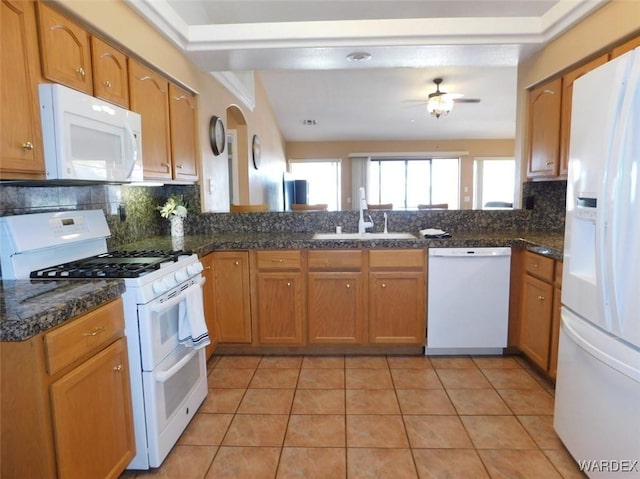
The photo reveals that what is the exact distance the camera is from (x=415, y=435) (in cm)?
198

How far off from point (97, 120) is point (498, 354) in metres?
2.92

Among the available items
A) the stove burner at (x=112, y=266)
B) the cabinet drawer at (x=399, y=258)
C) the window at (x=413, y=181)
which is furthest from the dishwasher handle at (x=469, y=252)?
the window at (x=413, y=181)

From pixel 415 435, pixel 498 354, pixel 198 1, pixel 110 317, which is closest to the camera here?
pixel 110 317

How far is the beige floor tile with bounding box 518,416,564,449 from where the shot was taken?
1.89 meters

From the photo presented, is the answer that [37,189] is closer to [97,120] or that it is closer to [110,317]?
[97,120]

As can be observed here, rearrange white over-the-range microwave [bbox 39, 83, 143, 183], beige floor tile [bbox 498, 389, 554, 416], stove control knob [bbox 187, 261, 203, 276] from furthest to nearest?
beige floor tile [bbox 498, 389, 554, 416] < stove control knob [bbox 187, 261, 203, 276] < white over-the-range microwave [bbox 39, 83, 143, 183]

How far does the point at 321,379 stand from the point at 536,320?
1.44 meters

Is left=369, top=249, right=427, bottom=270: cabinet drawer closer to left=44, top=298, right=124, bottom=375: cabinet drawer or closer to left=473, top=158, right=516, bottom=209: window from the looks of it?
left=44, top=298, right=124, bottom=375: cabinet drawer

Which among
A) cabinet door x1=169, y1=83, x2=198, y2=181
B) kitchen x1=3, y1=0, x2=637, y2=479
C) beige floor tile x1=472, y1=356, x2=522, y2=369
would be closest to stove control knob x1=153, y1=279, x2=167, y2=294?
kitchen x1=3, y1=0, x2=637, y2=479

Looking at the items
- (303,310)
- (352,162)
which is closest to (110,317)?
(303,310)

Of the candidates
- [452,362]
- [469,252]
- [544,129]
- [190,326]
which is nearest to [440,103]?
[544,129]

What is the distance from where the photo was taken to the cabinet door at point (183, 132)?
2730 mm

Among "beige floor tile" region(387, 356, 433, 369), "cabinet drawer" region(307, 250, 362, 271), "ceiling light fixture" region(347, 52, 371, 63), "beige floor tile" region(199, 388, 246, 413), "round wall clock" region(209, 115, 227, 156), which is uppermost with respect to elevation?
"ceiling light fixture" region(347, 52, 371, 63)

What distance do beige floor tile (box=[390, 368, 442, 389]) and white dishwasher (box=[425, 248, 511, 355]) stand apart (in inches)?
10.6
